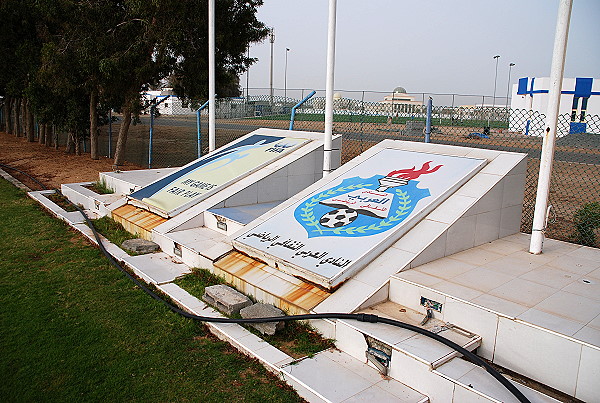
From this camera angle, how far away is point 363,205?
18.8 ft

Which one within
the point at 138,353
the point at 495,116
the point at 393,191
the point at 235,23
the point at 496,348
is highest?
the point at 235,23

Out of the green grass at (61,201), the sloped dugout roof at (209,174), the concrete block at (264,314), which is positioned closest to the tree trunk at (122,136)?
the green grass at (61,201)

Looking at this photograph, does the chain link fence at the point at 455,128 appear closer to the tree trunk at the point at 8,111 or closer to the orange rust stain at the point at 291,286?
the orange rust stain at the point at 291,286

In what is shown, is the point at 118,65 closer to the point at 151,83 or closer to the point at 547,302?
the point at 151,83

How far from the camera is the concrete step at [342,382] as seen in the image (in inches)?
136

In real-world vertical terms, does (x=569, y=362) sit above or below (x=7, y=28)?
below

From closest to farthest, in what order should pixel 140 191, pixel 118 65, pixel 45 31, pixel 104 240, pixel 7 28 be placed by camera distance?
pixel 104 240
pixel 140 191
pixel 118 65
pixel 45 31
pixel 7 28

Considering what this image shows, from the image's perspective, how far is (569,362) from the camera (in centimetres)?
337

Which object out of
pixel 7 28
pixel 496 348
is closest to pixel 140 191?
pixel 496 348

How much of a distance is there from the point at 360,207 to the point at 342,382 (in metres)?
2.48

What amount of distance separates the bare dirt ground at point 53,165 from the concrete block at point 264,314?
992 cm

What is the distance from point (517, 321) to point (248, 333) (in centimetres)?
236

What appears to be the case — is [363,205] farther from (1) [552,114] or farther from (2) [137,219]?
(2) [137,219]

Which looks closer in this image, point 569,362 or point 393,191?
point 569,362
